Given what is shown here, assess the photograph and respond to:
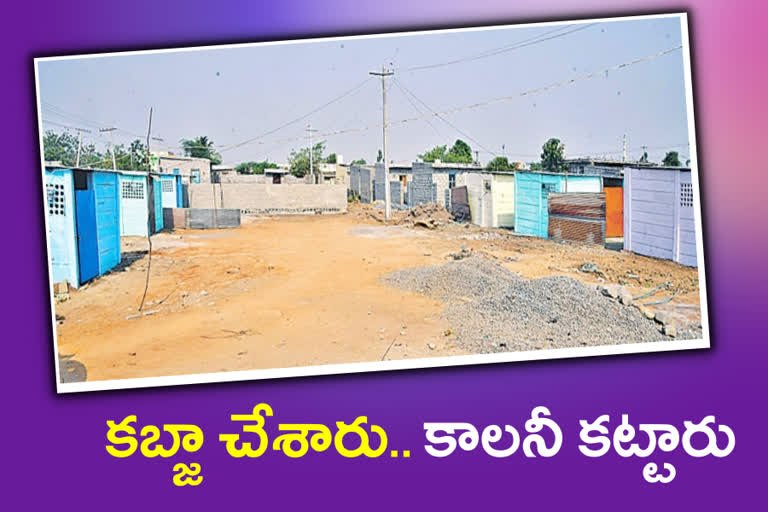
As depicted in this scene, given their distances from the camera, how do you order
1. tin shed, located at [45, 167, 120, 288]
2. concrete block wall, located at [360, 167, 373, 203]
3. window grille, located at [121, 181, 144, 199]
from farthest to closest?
concrete block wall, located at [360, 167, 373, 203]
window grille, located at [121, 181, 144, 199]
tin shed, located at [45, 167, 120, 288]

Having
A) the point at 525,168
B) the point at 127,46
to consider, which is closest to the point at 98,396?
the point at 127,46

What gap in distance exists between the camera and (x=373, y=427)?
252 centimetres

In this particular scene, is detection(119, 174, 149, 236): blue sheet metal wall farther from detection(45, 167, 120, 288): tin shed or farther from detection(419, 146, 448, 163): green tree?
detection(419, 146, 448, 163): green tree

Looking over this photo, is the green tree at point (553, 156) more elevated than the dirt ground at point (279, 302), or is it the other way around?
the green tree at point (553, 156)

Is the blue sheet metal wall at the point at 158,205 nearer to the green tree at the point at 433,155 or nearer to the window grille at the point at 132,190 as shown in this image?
the window grille at the point at 132,190

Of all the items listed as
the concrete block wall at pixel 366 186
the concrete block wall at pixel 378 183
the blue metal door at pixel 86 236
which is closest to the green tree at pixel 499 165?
the concrete block wall at pixel 378 183

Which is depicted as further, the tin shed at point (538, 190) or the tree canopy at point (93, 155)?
the tin shed at point (538, 190)

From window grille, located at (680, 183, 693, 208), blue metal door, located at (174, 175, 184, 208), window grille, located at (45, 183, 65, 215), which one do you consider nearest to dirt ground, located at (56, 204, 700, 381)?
window grille, located at (680, 183, 693, 208)

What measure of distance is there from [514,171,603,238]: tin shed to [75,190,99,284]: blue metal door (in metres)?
6.00

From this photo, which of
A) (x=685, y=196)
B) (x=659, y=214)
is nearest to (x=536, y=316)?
(x=685, y=196)

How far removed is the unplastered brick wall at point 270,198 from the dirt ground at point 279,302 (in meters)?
5.82

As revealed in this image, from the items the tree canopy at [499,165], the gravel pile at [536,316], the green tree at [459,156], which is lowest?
the gravel pile at [536,316]

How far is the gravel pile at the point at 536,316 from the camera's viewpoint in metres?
3.73

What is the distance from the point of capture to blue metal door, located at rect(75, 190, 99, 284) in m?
5.37
